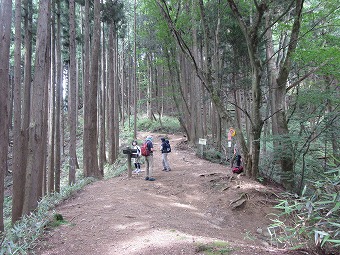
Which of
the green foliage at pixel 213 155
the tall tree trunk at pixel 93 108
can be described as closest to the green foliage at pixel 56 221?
the tall tree trunk at pixel 93 108

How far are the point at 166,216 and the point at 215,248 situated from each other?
2741 mm

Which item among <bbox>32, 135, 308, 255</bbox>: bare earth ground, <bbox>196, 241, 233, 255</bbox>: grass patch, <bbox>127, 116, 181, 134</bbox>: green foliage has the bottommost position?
<bbox>32, 135, 308, 255</bbox>: bare earth ground

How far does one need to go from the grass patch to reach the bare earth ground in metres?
0.05

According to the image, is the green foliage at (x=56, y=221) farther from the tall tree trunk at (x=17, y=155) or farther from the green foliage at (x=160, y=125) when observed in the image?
the green foliage at (x=160, y=125)

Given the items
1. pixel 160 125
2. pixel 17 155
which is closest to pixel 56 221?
pixel 17 155

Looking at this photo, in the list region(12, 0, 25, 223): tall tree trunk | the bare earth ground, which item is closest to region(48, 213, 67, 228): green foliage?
the bare earth ground

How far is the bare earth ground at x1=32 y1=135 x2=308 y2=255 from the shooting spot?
4.24 m

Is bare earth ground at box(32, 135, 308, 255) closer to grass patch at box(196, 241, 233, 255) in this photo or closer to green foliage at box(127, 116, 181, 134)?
grass patch at box(196, 241, 233, 255)

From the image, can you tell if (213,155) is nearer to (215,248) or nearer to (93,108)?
(93,108)

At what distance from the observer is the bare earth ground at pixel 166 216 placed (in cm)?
424

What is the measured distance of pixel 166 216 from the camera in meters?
6.23

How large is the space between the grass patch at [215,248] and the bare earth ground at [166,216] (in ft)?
0.16

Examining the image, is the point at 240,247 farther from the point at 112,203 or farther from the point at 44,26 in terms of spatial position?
the point at 44,26

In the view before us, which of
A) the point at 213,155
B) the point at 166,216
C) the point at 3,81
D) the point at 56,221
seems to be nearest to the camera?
the point at 56,221
